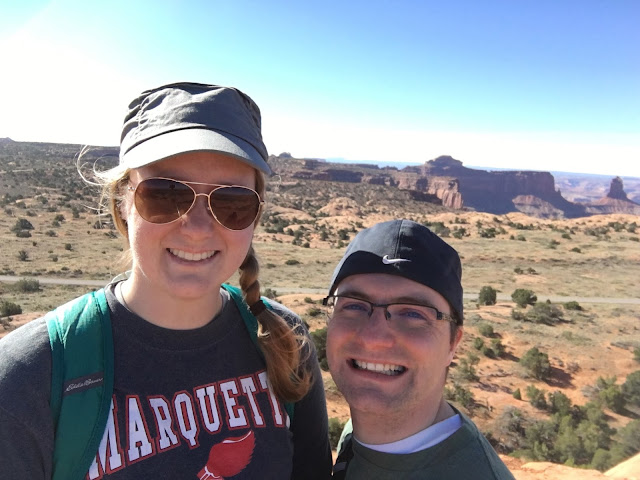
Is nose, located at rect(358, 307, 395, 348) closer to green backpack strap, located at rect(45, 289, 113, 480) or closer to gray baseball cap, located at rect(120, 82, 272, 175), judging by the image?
gray baseball cap, located at rect(120, 82, 272, 175)

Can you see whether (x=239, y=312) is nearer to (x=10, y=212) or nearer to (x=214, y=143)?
(x=214, y=143)

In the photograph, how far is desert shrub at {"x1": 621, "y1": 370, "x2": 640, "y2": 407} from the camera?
10145mm

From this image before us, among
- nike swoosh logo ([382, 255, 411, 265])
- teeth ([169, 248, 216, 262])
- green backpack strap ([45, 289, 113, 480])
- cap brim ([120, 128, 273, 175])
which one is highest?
cap brim ([120, 128, 273, 175])

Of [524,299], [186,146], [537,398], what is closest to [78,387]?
[186,146]

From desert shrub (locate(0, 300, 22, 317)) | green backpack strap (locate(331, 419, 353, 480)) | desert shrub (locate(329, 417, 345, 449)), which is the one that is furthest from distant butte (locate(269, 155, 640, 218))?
green backpack strap (locate(331, 419, 353, 480))

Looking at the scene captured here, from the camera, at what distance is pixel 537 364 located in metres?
11.6

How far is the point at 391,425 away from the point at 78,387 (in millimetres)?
1398

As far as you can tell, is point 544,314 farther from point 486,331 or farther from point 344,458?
point 344,458

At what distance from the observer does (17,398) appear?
136 centimetres

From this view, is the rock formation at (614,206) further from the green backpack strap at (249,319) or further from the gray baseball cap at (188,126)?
the gray baseball cap at (188,126)

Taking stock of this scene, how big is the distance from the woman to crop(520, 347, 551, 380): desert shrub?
1159 cm

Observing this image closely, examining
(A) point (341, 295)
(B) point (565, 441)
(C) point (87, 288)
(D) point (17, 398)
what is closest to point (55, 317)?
(D) point (17, 398)

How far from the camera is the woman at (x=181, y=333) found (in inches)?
59.1

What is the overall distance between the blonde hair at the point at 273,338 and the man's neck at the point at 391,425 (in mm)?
356
